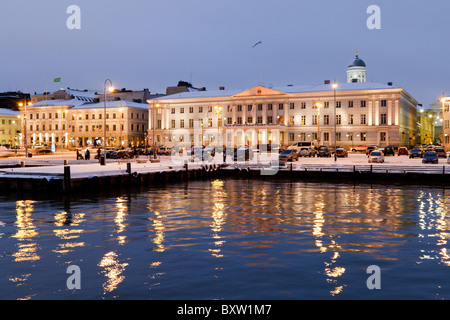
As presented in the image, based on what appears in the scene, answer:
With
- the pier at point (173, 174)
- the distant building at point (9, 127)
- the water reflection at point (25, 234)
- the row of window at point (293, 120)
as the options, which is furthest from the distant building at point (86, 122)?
the water reflection at point (25, 234)

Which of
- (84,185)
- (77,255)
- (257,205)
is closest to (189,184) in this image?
(84,185)

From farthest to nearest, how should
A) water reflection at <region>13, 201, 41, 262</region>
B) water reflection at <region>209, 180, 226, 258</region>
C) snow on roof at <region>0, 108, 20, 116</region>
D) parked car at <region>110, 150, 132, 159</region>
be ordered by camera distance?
snow on roof at <region>0, 108, 20, 116</region> → parked car at <region>110, 150, 132, 159</region> → water reflection at <region>209, 180, 226, 258</region> → water reflection at <region>13, 201, 41, 262</region>

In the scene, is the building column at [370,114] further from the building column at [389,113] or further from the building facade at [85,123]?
the building facade at [85,123]

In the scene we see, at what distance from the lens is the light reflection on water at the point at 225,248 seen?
1384 centimetres

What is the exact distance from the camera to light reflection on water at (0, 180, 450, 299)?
13844mm

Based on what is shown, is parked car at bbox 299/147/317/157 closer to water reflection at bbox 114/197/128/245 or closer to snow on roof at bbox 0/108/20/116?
water reflection at bbox 114/197/128/245

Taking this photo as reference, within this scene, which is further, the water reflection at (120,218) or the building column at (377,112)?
the building column at (377,112)

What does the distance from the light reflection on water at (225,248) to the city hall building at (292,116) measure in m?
77.6

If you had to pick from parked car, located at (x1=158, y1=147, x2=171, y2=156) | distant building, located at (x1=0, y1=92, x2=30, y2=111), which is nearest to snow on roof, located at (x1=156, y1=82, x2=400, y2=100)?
parked car, located at (x1=158, y1=147, x2=171, y2=156)

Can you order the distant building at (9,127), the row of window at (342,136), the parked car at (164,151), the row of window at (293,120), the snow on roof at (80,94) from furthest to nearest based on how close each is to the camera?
the snow on roof at (80,94) < the distant building at (9,127) < the row of window at (293,120) < the row of window at (342,136) < the parked car at (164,151)

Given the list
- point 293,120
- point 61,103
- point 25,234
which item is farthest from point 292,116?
point 25,234

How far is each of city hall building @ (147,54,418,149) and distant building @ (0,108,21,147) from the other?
164 ft
